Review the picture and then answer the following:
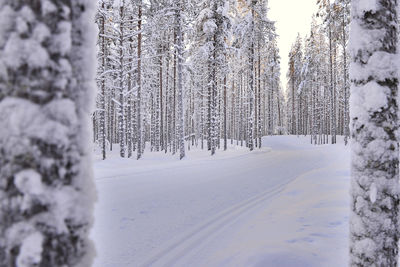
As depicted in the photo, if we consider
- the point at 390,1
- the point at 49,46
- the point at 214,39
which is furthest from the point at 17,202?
the point at 214,39

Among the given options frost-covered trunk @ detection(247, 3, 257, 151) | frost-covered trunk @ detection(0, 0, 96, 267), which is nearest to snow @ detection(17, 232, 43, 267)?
frost-covered trunk @ detection(0, 0, 96, 267)

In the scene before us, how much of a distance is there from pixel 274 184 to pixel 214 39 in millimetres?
15185

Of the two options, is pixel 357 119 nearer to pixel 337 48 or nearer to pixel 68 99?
pixel 68 99

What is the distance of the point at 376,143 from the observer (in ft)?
7.06

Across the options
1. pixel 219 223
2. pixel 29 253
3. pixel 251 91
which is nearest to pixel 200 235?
pixel 219 223

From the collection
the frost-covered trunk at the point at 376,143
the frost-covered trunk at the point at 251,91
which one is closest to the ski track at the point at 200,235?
the frost-covered trunk at the point at 376,143

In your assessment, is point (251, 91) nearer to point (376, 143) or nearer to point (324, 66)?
point (376, 143)

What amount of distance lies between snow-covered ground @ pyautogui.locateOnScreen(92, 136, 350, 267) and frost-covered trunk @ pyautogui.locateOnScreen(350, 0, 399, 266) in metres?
0.99

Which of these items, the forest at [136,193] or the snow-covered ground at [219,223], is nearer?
the forest at [136,193]

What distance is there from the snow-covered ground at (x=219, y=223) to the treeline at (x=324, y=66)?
706 inches

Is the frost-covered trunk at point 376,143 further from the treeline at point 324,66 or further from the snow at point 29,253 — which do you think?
the treeline at point 324,66

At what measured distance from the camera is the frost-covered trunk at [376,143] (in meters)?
2.13

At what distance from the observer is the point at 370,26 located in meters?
2.20

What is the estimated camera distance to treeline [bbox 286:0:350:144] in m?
25.2
